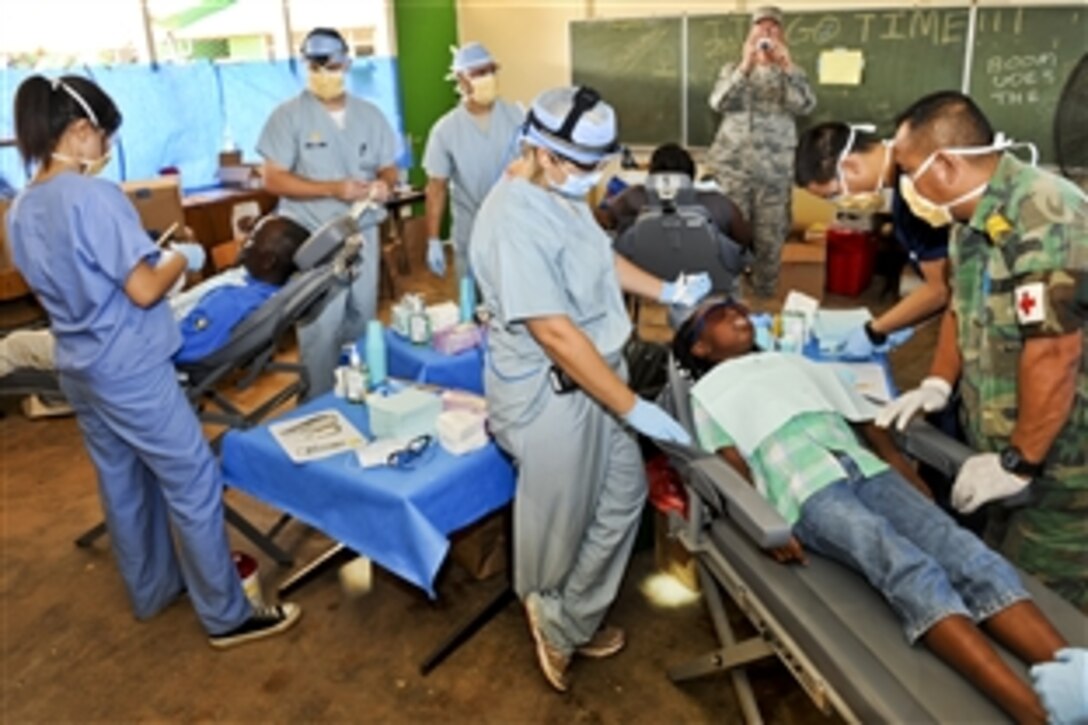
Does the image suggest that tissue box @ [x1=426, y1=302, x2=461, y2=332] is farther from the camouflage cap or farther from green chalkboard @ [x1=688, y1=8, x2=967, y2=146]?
green chalkboard @ [x1=688, y1=8, x2=967, y2=146]

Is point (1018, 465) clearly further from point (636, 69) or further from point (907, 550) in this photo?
point (636, 69)

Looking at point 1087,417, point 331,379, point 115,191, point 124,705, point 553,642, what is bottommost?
point 124,705

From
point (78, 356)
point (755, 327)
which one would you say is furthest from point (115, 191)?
point (755, 327)

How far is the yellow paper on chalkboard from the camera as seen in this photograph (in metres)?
4.73

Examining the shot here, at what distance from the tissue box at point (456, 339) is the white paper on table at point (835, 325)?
1027 millimetres

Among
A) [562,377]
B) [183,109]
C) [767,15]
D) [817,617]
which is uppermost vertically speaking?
[767,15]

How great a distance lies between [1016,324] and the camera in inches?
64.7

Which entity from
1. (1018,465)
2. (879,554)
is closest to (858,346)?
(1018,465)

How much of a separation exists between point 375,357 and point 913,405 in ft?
→ 4.46

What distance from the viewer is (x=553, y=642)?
2088mm

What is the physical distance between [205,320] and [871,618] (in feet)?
6.23

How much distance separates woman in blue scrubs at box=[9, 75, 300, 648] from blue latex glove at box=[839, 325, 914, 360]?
5.57 ft

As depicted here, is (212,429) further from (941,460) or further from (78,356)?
(941,460)

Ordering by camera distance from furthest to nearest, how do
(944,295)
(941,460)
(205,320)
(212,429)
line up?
1. (212,429)
2. (205,320)
3. (944,295)
4. (941,460)
